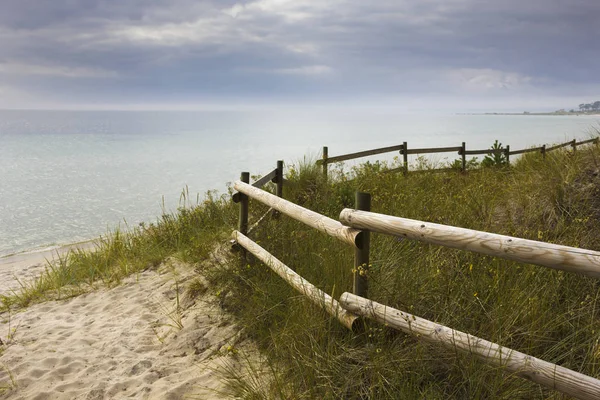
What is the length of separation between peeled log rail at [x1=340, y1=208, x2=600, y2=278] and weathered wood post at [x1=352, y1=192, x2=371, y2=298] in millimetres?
89

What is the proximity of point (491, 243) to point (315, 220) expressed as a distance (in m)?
1.88

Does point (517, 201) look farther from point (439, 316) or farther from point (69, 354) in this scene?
→ point (69, 354)

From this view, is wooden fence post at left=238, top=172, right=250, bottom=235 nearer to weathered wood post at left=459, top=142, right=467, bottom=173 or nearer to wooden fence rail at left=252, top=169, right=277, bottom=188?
wooden fence rail at left=252, top=169, right=277, bottom=188

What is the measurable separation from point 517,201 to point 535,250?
15.5ft

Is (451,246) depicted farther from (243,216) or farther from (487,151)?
(487,151)

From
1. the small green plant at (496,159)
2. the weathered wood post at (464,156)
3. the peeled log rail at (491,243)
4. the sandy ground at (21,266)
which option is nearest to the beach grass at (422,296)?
the peeled log rail at (491,243)

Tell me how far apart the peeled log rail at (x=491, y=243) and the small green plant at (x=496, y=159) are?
1309 cm

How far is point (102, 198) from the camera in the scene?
88.7ft

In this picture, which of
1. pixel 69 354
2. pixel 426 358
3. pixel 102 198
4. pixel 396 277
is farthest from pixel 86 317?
pixel 102 198

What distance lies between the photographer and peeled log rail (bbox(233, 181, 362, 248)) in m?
3.71

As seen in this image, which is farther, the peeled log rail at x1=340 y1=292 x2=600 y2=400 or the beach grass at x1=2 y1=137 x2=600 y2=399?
the beach grass at x1=2 y1=137 x2=600 y2=399

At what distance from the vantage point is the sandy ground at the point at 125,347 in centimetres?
448

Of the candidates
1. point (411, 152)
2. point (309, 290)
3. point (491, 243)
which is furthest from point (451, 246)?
point (411, 152)

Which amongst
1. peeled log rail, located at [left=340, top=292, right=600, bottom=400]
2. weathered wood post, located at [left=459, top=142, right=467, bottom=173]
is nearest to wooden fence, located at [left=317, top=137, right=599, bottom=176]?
weathered wood post, located at [left=459, top=142, right=467, bottom=173]
